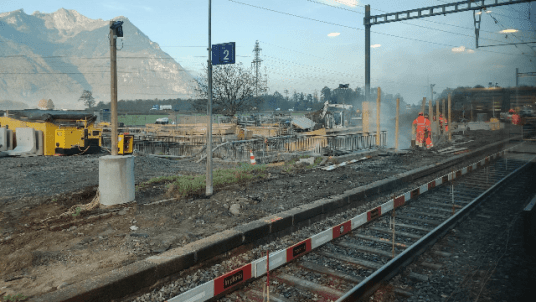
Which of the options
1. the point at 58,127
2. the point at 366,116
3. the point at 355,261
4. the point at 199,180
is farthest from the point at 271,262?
the point at 58,127

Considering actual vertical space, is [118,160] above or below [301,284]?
above

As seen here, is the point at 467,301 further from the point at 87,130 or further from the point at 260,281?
the point at 87,130

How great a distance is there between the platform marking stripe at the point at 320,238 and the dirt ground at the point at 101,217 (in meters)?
2.07

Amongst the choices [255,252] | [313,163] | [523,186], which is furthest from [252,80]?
[255,252]

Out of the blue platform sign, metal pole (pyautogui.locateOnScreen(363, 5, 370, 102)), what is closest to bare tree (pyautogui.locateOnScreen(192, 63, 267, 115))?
metal pole (pyautogui.locateOnScreen(363, 5, 370, 102))

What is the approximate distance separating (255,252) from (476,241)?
3.96m

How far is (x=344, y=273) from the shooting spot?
5367 mm

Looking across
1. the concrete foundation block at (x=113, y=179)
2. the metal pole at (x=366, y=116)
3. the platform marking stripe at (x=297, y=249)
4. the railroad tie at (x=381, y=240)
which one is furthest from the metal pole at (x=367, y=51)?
the platform marking stripe at (x=297, y=249)

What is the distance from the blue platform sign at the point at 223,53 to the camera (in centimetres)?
917

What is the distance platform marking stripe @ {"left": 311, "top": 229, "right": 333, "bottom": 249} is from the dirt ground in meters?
2.07

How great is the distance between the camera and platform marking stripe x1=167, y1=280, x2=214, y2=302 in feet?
11.9

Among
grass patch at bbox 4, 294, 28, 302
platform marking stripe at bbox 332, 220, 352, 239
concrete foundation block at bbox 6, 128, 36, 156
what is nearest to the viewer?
grass patch at bbox 4, 294, 28, 302

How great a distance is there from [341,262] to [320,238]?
57cm

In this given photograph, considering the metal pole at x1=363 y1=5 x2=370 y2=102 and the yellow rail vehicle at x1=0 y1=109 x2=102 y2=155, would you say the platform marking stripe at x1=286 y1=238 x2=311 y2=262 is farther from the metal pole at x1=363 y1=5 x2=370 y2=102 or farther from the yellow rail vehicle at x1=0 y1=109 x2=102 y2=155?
the metal pole at x1=363 y1=5 x2=370 y2=102
